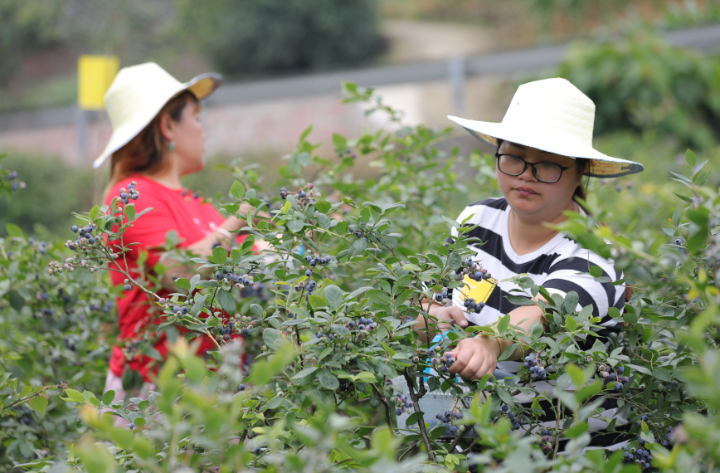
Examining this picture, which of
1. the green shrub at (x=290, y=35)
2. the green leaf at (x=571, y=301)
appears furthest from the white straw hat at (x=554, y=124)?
Answer: the green shrub at (x=290, y=35)

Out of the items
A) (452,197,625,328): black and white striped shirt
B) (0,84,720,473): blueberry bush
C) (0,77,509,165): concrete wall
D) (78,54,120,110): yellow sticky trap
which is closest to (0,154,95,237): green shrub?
(0,77,509,165): concrete wall

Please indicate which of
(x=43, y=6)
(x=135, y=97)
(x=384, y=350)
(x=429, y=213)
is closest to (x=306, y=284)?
(x=384, y=350)

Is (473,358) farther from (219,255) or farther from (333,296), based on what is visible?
(219,255)

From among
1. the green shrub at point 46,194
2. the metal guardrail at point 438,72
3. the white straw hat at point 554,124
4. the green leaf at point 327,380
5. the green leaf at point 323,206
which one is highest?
the white straw hat at point 554,124

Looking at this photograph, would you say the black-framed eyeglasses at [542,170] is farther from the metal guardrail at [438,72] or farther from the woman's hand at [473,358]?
the metal guardrail at [438,72]

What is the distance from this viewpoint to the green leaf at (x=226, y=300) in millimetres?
1546

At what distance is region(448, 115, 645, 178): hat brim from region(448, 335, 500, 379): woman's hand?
1.73ft

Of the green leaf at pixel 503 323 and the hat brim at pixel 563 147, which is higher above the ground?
the hat brim at pixel 563 147

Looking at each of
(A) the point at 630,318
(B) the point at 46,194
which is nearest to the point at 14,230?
(A) the point at 630,318

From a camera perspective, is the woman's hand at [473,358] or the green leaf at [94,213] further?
the green leaf at [94,213]

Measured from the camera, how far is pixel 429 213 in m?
2.67

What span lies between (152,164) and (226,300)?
1230 millimetres

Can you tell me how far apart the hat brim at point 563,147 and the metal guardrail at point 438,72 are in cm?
899

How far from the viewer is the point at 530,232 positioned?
1.79m
